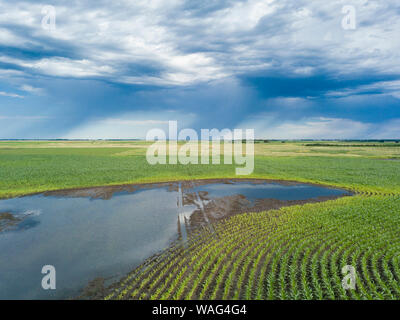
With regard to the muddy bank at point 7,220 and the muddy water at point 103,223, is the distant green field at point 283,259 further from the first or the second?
the muddy bank at point 7,220

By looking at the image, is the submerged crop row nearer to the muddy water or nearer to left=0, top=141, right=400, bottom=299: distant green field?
left=0, top=141, right=400, bottom=299: distant green field

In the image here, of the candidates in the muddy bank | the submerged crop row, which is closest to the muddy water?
the muddy bank

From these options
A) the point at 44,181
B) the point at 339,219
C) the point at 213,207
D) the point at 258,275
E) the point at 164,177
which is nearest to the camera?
the point at 258,275

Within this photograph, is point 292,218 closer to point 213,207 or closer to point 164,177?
point 213,207

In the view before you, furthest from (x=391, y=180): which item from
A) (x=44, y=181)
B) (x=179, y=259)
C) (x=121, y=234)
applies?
(x=44, y=181)

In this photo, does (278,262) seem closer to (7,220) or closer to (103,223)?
(103,223)

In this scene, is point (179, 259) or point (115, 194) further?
point (115, 194)

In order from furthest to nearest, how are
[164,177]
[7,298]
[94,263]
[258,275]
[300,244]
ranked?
[164,177] → [300,244] → [94,263] → [258,275] → [7,298]
